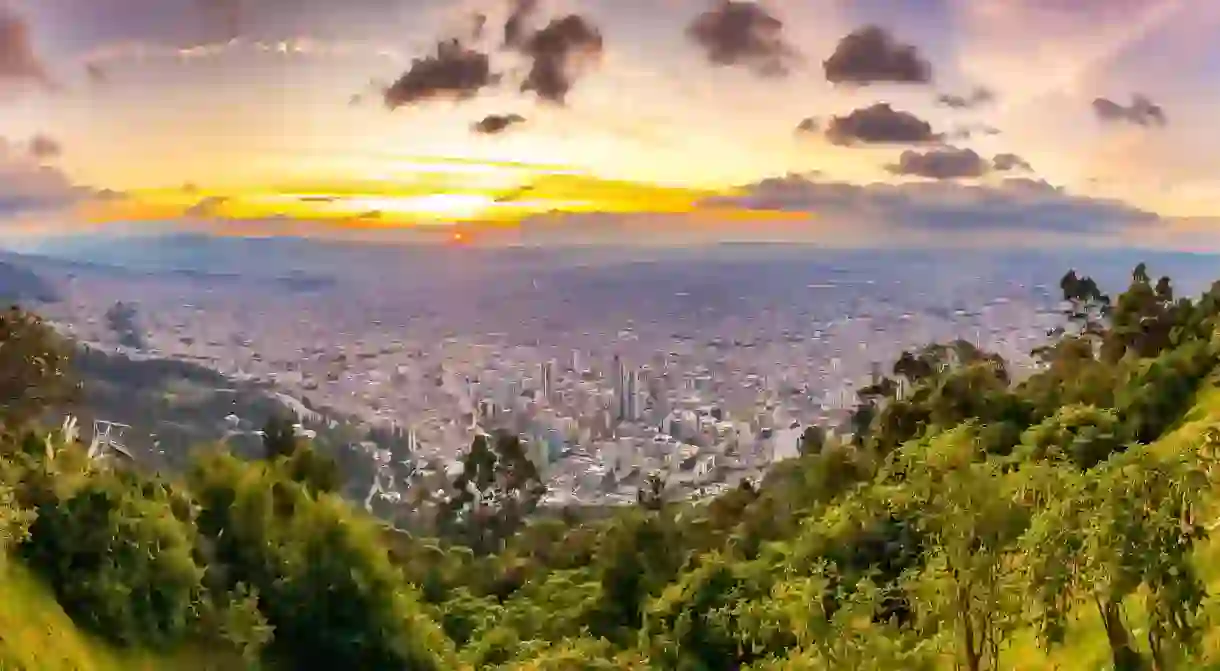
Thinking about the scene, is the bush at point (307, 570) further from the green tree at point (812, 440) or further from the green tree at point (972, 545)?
the green tree at point (812, 440)

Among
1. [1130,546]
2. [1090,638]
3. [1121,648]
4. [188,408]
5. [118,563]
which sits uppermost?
[1130,546]


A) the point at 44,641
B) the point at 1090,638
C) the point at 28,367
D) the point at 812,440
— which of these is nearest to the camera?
the point at 1090,638

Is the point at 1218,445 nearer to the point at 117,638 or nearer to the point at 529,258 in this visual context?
the point at 117,638

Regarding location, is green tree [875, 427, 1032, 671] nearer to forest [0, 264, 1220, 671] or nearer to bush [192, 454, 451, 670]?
forest [0, 264, 1220, 671]

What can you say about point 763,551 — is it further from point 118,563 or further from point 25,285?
point 25,285

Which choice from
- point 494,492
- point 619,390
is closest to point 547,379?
point 619,390

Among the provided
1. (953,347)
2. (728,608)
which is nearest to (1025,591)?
(728,608)

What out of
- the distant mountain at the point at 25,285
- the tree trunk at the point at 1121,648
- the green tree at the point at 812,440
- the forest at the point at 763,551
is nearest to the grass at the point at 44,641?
the forest at the point at 763,551

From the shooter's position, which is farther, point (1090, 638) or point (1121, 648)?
point (1090, 638)
